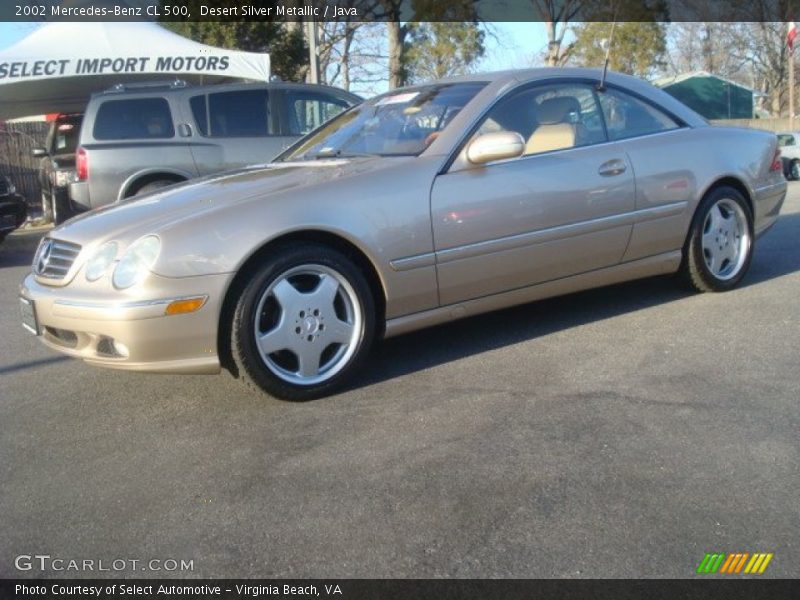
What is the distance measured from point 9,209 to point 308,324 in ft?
23.2

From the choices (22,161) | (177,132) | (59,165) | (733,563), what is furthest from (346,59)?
(733,563)

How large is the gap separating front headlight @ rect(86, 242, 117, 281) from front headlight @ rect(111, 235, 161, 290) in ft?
0.23

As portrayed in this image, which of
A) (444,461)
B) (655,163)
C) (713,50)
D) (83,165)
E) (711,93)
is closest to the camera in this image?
(444,461)

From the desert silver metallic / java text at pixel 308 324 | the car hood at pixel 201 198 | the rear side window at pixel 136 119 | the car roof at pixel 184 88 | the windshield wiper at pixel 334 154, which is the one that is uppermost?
the car roof at pixel 184 88

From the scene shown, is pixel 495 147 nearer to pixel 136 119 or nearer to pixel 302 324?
pixel 302 324

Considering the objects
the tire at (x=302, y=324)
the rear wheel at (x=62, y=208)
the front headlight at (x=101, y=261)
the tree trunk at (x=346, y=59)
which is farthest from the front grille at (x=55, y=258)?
the tree trunk at (x=346, y=59)

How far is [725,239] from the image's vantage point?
5.40 meters

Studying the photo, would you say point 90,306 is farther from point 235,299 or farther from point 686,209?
point 686,209

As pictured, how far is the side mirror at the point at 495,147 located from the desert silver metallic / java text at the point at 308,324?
3.19 feet

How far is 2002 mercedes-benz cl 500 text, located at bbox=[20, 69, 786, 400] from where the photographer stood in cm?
361

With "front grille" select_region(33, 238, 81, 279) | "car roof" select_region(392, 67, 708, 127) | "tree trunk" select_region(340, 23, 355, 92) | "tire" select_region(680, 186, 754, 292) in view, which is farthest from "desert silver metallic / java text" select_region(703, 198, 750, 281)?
"tree trunk" select_region(340, 23, 355, 92)

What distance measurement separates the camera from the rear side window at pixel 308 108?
353 inches

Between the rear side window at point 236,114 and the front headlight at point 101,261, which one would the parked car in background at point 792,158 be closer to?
the rear side window at point 236,114

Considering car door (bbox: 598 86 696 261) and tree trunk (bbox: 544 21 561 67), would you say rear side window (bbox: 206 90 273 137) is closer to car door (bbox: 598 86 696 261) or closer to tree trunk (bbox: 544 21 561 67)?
car door (bbox: 598 86 696 261)
